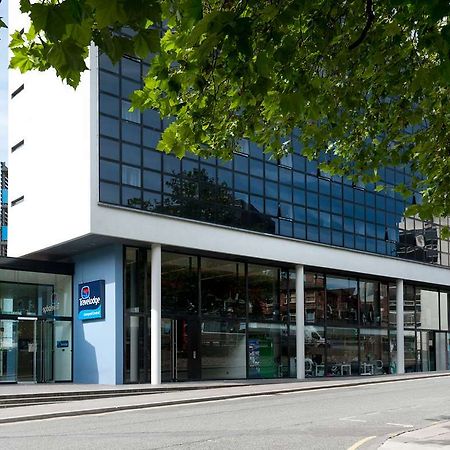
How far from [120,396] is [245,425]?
8801 millimetres

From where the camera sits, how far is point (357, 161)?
1055 cm

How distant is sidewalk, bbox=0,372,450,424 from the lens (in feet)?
56.7

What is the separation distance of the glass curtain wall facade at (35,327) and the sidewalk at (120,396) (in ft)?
6.72

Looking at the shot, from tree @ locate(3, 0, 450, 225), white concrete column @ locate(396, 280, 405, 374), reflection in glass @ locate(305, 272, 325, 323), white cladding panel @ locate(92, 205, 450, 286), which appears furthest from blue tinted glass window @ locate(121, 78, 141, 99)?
white concrete column @ locate(396, 280, 405, 374)

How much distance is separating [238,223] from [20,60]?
23356 millimetres

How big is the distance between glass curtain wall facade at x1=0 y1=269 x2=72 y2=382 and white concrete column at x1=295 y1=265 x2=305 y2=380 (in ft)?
33.4

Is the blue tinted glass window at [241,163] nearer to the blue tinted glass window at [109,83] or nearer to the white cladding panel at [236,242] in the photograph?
the white cladding panel at [236,242]

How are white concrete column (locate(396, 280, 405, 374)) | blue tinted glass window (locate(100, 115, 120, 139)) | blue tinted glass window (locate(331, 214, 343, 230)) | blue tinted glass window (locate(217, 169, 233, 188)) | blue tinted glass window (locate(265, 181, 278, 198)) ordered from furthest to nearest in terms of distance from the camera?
1. white concrete column (locate(396, 280, 405, 374))
2. blue tinted glass window (locate(331, 214, 343, 230))
3. blue tinted glass window (locate(265, 181, 278, 198))
4. blue tinted glass window (locate(217, 169, 233, 188))
5. blue tinted glass window (locate(100, 115, 120, 139))

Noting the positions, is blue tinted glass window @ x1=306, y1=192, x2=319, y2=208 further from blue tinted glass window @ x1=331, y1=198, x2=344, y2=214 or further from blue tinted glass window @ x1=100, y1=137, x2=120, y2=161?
blue tinted glass window @ x1=100, y1=137, x2=120, y2=161

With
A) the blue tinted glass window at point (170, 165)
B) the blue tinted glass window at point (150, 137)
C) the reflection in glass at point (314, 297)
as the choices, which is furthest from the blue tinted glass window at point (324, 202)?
the blue tinted glass window at point (150, 137)

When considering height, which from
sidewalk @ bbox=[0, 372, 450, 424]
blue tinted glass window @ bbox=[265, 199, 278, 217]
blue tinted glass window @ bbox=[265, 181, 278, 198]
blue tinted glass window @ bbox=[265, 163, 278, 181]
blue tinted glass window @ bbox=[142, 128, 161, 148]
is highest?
blue tinted glass window @ bbox=[142, 128, 161, 148]

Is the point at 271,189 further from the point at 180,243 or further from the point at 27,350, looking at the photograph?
the point at 27,350

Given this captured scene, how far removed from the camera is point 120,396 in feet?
71.7

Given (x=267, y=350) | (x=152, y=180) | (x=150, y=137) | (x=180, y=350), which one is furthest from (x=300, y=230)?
(x=150, y=137)
